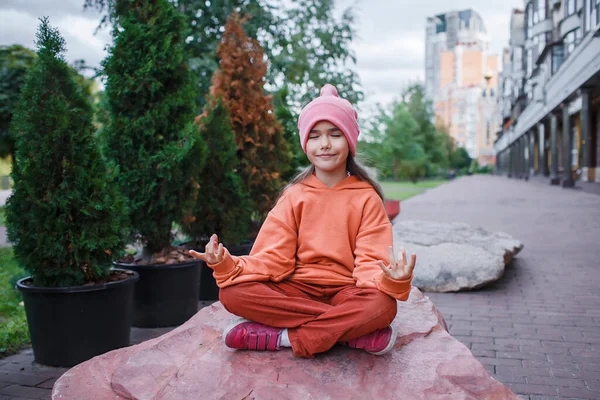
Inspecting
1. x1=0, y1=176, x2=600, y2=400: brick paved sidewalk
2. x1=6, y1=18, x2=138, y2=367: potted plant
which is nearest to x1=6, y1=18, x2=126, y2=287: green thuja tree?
A: x1=6, y1=18, x2=138, y2=367: potted plant

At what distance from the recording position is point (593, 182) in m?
24.4

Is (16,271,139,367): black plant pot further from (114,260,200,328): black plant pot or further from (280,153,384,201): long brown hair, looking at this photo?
(280,153,384,201): long brown hair

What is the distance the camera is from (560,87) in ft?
90.7

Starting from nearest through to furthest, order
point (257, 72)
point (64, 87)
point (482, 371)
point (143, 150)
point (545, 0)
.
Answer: point (482, 371) < point (64, 87) < point (143, 150) < point (257, 72) < point (545, 0)

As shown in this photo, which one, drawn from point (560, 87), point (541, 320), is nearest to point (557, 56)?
point (560, 87)

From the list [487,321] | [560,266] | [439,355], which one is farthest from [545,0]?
[439,355]

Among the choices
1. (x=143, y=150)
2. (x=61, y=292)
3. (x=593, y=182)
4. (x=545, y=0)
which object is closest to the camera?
(x=61, y=292)

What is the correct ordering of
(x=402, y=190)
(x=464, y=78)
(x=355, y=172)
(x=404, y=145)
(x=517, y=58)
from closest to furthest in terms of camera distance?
(x=355, y=172) → (x=402, y=190) → (x=404, y=145) → (x=517, y=58) → (x=464, y=78)

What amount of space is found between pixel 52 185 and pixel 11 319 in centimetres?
212

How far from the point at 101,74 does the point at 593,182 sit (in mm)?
24635

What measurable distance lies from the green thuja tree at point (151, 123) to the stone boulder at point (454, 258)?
9.64 ft

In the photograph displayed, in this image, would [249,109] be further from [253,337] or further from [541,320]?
[253,337]

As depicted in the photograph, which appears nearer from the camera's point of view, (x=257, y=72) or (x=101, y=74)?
(x=101, y=74)

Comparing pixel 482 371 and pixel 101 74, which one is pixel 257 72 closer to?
pixel 101 74
